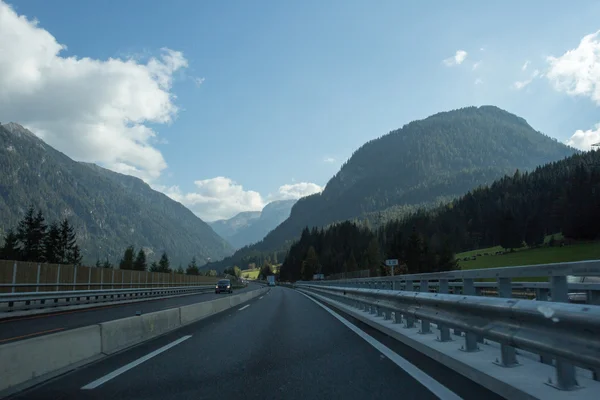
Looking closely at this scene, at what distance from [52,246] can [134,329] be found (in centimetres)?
8961

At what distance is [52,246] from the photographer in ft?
284

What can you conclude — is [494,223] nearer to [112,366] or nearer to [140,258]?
[140,258]

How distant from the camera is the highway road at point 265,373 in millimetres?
4910

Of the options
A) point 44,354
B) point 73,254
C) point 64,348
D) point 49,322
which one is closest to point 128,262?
point 73,254

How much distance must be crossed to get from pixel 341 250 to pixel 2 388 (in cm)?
14753

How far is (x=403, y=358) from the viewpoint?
6844mm

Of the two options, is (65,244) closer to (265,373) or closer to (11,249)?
(11,249)

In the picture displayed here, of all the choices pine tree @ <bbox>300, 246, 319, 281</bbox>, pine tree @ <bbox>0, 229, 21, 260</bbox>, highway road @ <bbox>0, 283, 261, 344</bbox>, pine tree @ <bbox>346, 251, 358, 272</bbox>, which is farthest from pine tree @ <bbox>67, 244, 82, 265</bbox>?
highway road @ <bbox>0, 283, 261, 344</bbox>

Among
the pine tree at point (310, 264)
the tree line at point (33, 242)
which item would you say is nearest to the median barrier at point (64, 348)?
the tree line at point (33, 242)

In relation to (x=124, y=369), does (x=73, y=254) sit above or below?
above

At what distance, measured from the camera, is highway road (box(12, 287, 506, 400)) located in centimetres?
491

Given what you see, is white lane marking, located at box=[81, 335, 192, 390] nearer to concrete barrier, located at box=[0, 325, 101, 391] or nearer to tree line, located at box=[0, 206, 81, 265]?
concrete barrier, located at box=[0, 325, 101, 391]

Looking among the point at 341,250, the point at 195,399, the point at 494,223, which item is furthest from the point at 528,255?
the point at 195,399

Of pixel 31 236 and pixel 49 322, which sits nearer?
pixel 49 322
